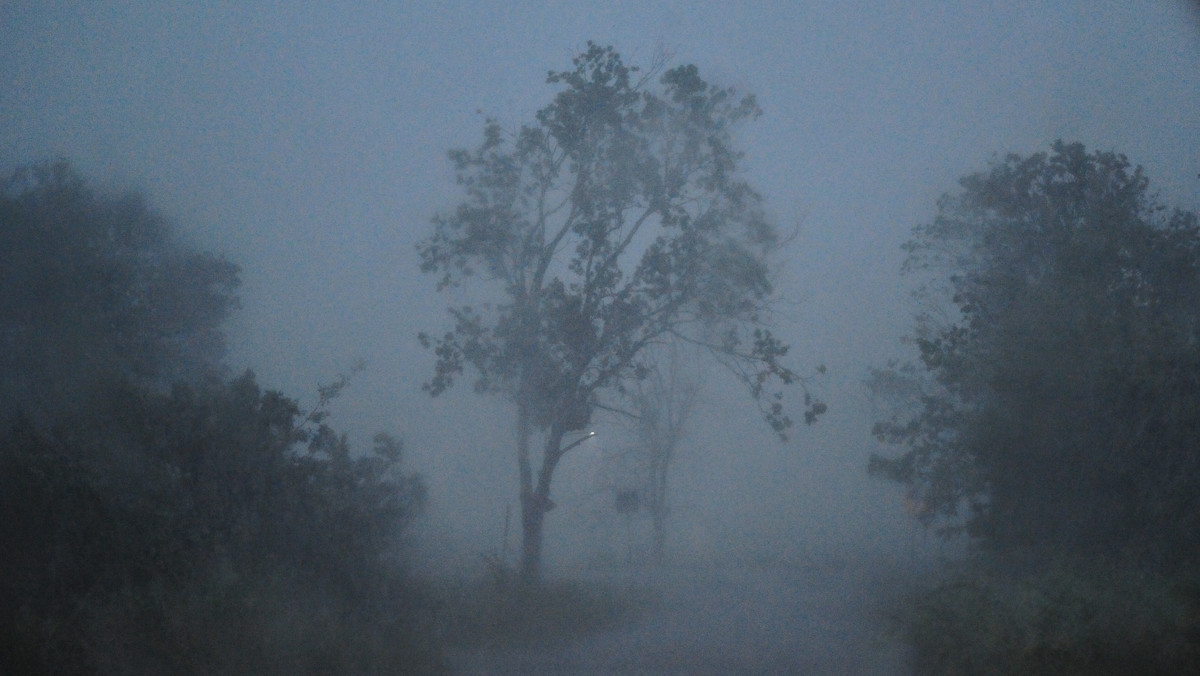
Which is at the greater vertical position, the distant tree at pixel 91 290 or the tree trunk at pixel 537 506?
the distant tree at pixel 91 290

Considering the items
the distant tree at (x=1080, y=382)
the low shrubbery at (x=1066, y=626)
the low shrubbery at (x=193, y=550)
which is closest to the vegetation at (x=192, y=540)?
the low shrubbery at (x=193, y=550)

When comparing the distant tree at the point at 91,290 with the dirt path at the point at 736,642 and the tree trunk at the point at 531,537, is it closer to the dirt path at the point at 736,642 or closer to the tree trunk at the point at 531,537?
the tree trunk at the point at 531,537

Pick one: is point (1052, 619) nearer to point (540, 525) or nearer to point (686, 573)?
point (540, 525)

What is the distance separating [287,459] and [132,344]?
10.3m

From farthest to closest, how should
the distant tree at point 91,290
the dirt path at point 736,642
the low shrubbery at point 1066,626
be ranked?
the distant tree at point 91,290 → the dirt path at point 736,642 → the low shrubbery at point 1066,626

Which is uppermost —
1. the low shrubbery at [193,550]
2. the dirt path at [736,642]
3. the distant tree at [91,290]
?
the distant tree at [91,290]

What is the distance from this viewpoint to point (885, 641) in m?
13.6

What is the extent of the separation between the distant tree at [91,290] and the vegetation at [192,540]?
291cm

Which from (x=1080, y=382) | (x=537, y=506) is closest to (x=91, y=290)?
(x=537, y=506)

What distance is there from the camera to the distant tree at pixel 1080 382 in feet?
44.5

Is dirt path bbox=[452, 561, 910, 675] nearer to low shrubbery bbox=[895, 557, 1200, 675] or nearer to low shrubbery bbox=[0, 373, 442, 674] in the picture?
low shrubbery bbox=[895, 557, 1200, 675]

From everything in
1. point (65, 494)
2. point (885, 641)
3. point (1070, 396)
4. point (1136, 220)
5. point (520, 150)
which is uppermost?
point (520, 150)

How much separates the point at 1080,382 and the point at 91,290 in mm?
20018

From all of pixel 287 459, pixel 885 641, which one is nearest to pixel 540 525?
pixel 287 459
